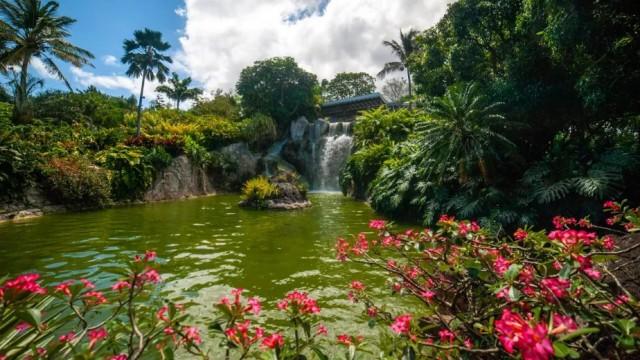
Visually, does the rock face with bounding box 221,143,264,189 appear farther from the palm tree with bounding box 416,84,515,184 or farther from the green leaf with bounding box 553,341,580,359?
the green leaf with bounding box 553,341,580,359

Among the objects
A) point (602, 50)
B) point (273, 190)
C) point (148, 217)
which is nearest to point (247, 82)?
point (273, 190)

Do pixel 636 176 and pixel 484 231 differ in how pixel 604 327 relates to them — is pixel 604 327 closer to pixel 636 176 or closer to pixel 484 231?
pixel 484 231

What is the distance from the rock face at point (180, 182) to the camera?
15.3 m

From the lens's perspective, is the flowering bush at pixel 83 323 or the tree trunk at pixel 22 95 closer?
the flowering bush at pixel 83 323

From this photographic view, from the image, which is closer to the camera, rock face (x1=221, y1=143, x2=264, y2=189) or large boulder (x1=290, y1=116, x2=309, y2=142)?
rock face (x1=221, y1=143, x2=264, y2=189)

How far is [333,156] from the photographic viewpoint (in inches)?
867

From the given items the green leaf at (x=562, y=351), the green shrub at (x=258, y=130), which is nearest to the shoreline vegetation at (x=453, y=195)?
the green leaf at (x=562, y=351)

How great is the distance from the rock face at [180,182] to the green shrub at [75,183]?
8.81 ft

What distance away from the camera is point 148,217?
9898mm

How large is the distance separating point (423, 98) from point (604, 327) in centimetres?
1369

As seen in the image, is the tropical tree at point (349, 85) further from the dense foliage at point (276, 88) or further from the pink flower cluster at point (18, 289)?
the pink flower cluster at point (18, 289)

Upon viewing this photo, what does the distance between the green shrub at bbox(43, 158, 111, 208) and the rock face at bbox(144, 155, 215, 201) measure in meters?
2.69

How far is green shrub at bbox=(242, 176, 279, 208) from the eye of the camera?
11938 mm

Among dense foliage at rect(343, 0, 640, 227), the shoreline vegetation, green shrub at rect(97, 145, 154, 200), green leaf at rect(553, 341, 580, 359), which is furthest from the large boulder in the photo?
green leaf at rect(553, 341, 580, 359)
